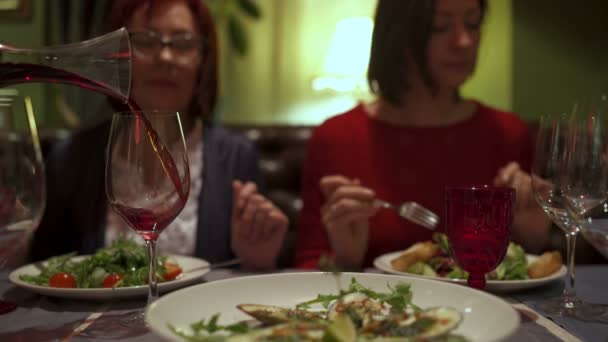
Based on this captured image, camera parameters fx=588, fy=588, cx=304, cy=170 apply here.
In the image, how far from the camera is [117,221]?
61.0 inches

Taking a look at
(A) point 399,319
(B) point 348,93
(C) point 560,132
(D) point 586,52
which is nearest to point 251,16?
(B) point 348,93

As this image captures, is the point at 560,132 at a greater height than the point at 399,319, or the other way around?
the point at 560,132

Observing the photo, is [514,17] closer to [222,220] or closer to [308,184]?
[308,184]

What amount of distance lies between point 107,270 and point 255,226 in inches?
13.5

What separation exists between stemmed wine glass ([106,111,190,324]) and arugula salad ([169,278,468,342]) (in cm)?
17

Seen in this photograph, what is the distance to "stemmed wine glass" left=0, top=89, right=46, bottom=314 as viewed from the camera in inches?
30.3

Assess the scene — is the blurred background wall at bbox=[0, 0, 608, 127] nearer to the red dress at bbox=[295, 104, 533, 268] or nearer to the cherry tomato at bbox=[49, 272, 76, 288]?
the red dress at bbox=[295, 104, 533, 268]

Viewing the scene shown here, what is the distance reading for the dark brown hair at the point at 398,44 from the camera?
5.09 feet

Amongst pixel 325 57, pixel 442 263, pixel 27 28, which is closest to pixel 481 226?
pixel 442 263

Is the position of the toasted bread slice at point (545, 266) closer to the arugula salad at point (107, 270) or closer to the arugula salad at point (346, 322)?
the arugula salad at point (346, 322)

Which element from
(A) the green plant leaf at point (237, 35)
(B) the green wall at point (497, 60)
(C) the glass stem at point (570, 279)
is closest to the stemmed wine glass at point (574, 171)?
(C) the glass stem at point (570, 279)

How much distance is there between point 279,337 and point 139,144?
1.16ft

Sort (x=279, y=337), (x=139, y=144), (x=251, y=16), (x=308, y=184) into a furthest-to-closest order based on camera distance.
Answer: (x=251, y=16), (x=308, y=184), (x=139, y=144), (x=279, y=337)

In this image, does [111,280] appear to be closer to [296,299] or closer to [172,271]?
[172,271]
